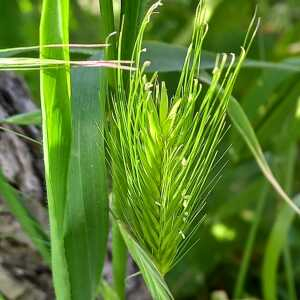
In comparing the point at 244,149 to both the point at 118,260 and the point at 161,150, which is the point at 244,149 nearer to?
the point at 118,260

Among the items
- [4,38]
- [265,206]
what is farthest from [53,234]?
[265,206]

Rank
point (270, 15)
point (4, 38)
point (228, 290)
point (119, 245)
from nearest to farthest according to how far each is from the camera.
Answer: point (119, 245)
point (4, 38)
point (228, 290)
point (270, 15)

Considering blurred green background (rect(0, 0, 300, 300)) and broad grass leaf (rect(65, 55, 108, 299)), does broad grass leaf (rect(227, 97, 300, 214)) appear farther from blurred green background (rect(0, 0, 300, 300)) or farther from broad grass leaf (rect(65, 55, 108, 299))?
blurred green background (rect(0, 0, 300, 300))

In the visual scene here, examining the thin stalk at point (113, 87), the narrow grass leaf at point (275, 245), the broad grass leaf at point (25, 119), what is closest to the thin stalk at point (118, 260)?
the thin stalk at point (113, 87)

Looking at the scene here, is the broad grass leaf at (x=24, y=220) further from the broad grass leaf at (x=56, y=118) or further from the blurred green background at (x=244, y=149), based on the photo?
the blurred green background at (x=244, y=149)

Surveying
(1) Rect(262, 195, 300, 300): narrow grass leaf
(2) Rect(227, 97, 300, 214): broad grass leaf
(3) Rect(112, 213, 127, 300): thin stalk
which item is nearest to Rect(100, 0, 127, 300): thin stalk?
(3) Rect(112, 213, 127, 300): thin stalk

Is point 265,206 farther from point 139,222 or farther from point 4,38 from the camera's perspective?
point 139,222

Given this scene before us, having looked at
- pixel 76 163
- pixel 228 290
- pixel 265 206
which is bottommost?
pixel 228 290

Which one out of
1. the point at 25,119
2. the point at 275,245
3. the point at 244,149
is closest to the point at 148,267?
the point at 25,119
